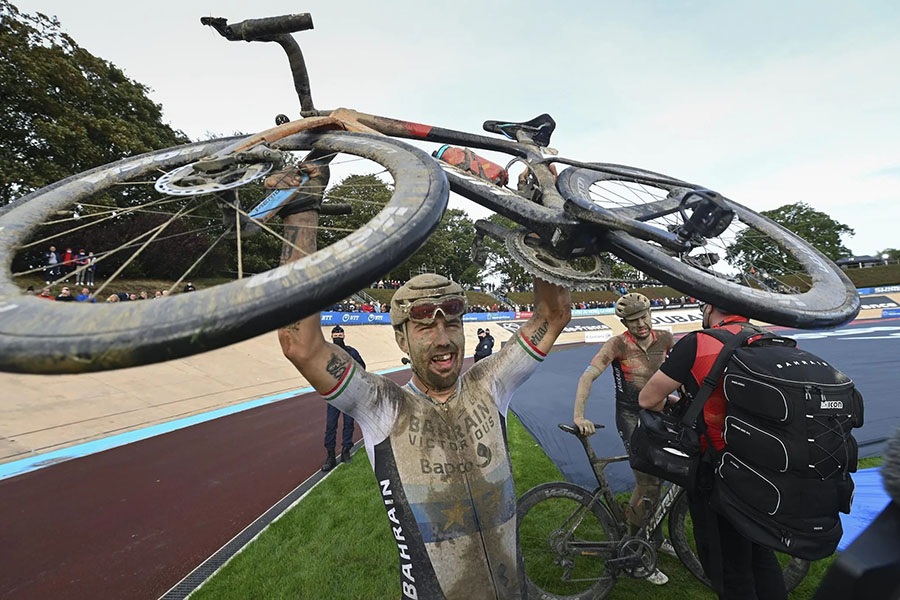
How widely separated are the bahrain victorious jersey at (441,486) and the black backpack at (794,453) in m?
1.12

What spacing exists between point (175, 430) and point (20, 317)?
30.0ft

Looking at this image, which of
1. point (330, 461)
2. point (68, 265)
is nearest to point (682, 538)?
point (330, 461)

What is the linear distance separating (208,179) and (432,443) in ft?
4.92

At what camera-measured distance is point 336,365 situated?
176 cm

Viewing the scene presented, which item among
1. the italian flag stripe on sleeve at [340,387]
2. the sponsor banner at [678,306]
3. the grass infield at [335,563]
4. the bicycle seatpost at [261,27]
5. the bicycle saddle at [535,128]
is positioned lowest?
the sponsor banner at [678,306]

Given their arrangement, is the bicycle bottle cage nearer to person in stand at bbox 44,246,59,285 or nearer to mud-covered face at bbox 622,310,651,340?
mud-covered face at bbox 622,310,651,340

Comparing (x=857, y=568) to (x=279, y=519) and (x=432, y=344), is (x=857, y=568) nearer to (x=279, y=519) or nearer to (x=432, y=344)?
(x=432, y=344)

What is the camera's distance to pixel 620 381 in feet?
13.5

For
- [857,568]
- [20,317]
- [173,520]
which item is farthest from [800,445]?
[173,520]

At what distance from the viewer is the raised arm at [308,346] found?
170 cm

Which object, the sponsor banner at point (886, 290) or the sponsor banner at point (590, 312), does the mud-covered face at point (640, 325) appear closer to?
the sponsor banner at point (590, 312)

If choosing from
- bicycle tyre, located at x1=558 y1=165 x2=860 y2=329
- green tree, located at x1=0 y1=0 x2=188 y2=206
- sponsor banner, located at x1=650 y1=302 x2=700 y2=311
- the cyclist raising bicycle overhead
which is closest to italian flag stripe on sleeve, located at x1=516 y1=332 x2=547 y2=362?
the cyclist raising bicycle overhead

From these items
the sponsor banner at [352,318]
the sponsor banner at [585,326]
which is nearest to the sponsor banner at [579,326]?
the sponsor banner at [585,326]

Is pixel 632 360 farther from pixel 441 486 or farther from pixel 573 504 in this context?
pixel 441 486
